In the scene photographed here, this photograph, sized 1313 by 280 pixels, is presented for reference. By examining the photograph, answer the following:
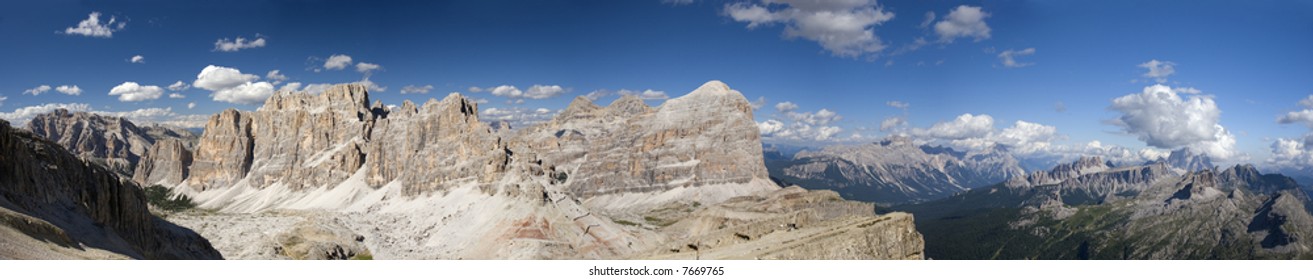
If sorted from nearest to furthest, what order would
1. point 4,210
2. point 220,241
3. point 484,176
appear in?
point 4,210, point 220,241, point 484,176

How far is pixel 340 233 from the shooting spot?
15525cm

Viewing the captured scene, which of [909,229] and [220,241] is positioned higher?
[909,229]

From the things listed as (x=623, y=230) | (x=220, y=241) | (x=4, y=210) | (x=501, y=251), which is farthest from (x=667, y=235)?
(x=4, y=210)

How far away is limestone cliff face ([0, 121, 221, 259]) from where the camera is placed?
4359 centimetres

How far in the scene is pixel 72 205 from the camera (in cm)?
5600

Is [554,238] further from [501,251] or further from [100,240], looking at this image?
[100,240]

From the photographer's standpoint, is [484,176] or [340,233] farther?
[484,176]

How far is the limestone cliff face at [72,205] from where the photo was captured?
143 feet
